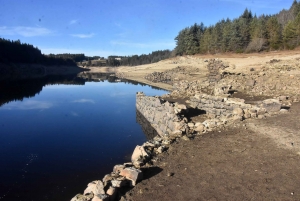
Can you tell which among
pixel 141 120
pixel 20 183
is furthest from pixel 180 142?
pixel 141 120

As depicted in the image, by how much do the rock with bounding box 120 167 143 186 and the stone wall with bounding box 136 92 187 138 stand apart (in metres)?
3.63

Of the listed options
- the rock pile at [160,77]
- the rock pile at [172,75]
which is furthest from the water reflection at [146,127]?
the rock pile at [160,77]

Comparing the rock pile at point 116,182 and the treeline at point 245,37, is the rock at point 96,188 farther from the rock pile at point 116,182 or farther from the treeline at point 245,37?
the treeline at point 245,37

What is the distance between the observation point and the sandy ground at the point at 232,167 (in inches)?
202

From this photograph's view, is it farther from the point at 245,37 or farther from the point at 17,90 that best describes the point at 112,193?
the point at 245,37

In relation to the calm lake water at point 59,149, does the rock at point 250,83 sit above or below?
above

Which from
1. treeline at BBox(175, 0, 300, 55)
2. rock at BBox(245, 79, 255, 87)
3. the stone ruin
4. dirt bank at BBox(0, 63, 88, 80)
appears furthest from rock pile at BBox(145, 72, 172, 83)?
dirt bank at BBox(0, 63, 88, 80)

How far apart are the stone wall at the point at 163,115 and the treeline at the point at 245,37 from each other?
28465 mm

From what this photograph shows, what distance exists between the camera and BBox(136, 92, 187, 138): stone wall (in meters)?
11.1

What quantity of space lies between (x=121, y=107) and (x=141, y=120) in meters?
5.15

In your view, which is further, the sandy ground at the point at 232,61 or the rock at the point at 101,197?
the sandy ground at the point at 232,61

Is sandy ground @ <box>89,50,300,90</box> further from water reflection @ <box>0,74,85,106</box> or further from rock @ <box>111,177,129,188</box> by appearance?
rock @ <box>111,177,129,188</box>

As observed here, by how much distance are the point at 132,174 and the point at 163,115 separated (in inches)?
335

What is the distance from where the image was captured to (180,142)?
8258 mm
